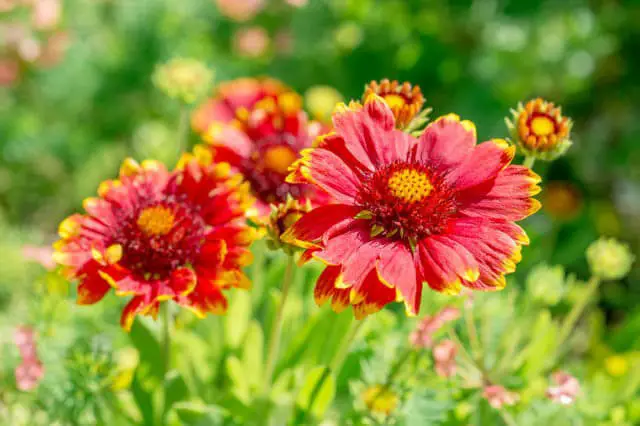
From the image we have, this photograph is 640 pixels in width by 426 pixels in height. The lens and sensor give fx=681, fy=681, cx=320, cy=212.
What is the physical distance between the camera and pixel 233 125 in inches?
54.7

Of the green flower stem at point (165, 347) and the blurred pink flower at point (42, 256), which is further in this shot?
the blurred pink flower at point (42, 256)

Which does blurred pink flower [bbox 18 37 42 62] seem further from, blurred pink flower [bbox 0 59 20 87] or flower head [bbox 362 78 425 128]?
flower head [bbox 362 78 425 128]

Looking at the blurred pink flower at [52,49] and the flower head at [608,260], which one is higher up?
the blurred pink flower at [52,49]

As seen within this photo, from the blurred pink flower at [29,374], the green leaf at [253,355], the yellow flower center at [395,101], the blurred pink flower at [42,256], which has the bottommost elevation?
the blurred pink flower at [29,374]

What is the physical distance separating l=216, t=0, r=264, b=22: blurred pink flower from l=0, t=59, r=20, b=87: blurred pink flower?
0.78m

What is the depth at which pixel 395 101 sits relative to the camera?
0.99m

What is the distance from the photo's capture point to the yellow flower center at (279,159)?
1.32 m

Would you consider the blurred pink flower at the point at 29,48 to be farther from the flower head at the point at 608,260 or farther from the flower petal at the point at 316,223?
the flower head at the point at 608,260

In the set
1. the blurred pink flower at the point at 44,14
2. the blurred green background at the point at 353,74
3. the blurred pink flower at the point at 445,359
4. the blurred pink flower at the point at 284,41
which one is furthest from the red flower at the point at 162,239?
the blurred pink flower at the point at 284,41

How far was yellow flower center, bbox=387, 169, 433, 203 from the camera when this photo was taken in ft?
3.05

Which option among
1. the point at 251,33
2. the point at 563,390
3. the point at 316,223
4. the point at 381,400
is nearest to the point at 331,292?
the point at 316,223

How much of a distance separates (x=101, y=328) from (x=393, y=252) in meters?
0.83

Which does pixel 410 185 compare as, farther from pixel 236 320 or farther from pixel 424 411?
pixel 236 320

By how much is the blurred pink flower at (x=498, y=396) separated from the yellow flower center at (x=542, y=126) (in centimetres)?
43
